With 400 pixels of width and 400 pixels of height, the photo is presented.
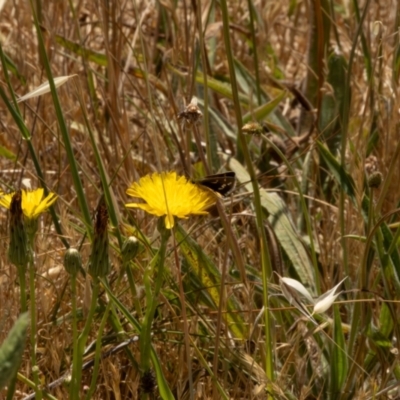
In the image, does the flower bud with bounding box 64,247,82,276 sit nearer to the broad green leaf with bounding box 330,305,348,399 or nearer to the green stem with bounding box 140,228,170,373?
the green stem with bounding box 140,228,170,373

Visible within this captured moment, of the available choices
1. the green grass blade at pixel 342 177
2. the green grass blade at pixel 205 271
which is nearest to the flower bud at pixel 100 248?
the green grass blade at pixel 205 271

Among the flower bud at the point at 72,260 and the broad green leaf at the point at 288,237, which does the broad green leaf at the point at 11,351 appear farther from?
the broad green leaf at the point at 288,237

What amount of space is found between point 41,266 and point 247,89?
0.67m

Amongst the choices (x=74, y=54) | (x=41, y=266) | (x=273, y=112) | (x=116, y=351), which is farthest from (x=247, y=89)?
(x=116, y=351)

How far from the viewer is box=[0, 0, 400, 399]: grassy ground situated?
88 centimetres

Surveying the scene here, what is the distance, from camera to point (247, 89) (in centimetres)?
164

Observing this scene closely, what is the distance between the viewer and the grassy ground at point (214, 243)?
2.89ft

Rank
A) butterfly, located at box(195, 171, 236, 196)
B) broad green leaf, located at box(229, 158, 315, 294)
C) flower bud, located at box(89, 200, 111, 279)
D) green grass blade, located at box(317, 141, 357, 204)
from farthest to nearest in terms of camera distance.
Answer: broad green leaf, located at box(229, 158, 315, 294), green grass blade, located at box(317, 141, 357, 204), butterfly, located at box(195, 171, 236, 196), flower bud, located at box(89, 200, 111, 279)

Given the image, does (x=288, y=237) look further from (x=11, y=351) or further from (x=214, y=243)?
(x=11, y=351)

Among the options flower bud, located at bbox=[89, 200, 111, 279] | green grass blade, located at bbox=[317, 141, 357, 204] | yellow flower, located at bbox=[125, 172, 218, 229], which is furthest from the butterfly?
green grass blade, located at bbox=[317, 141, 357, 204]

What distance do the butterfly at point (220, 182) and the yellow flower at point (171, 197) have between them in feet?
0.07

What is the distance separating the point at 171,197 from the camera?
792 millimetres

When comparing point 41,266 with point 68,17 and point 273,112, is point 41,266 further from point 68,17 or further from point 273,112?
point 68,17

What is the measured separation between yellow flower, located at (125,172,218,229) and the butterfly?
2cm
